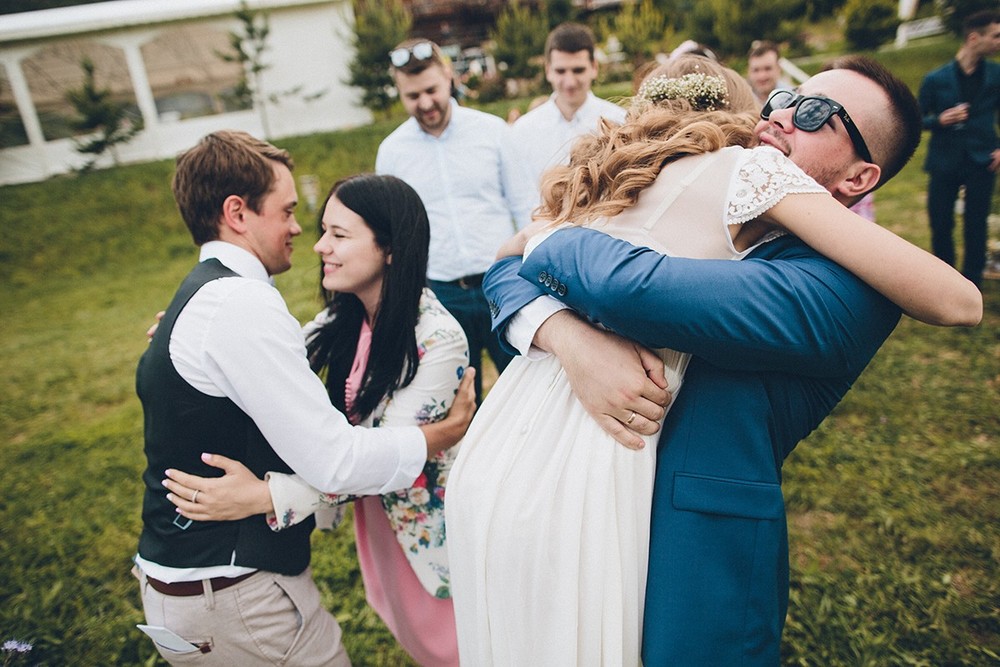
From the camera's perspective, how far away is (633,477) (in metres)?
1.30

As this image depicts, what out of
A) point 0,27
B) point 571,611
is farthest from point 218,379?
point 0,27

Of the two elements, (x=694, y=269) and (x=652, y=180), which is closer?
(x=694, y=269)

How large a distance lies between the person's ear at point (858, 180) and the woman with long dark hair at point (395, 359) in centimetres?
133

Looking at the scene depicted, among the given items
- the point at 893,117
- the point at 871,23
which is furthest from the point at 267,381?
the point at 871,23

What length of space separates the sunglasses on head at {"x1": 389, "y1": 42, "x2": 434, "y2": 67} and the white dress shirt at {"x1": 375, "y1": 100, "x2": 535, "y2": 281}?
39 centimetres

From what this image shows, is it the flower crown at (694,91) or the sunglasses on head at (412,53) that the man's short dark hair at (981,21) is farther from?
the flower crown at (694,91)

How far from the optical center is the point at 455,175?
434 cm

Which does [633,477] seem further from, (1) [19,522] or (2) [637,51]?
(2) [637,51]

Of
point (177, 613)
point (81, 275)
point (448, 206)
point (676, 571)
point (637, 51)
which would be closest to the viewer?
point (676, 571)

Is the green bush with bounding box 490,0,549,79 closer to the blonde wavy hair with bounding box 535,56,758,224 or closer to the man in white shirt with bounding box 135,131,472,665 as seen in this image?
the man in white shirt with bounding box 135,131,472,665

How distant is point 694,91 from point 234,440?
62.5 inches

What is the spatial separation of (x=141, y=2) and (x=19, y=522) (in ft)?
73.3

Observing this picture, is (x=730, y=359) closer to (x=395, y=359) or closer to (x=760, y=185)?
(x=760, y=185)

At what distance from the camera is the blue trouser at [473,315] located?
159 inches
